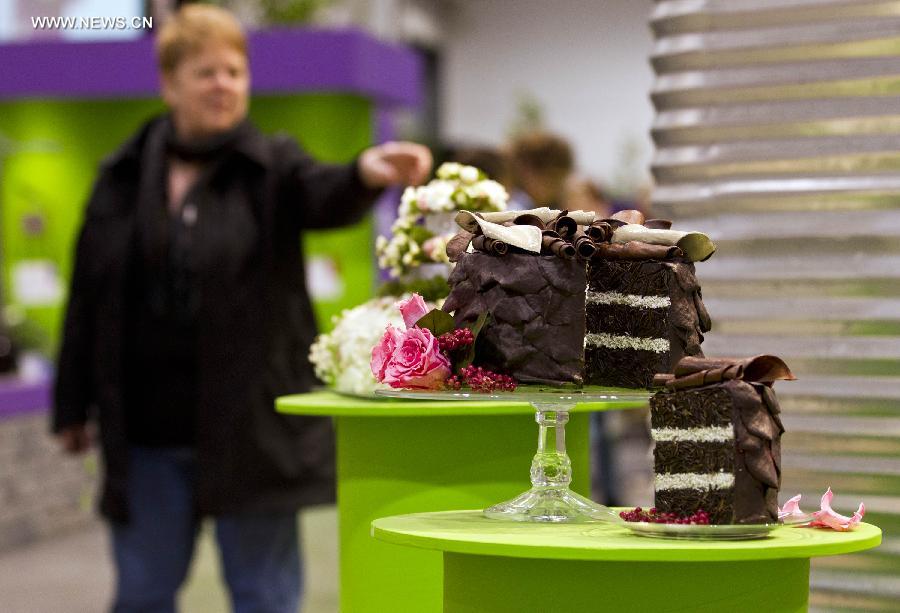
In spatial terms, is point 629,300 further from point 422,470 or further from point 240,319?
point 240,319

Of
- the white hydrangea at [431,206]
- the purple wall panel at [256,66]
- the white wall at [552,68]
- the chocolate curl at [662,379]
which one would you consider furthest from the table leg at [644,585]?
the white wall at [552,68]

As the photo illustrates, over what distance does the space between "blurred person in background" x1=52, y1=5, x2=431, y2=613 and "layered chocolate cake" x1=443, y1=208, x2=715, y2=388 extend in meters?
1.55

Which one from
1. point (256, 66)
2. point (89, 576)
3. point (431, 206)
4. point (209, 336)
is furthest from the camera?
point (256, 66)

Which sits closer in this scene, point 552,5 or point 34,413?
point 34,413

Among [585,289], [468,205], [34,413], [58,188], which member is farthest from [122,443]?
[58,188]

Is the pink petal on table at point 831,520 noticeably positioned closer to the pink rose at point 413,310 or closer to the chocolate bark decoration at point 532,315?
the chocolate bark decoration at point 532,315

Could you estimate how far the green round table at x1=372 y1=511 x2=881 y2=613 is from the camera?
6.25ft

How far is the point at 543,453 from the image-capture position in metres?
2.33

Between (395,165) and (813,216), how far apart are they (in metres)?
0.97

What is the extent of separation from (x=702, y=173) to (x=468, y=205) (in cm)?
82

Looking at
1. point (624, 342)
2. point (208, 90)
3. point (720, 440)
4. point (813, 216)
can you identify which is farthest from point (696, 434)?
point (208, 90)

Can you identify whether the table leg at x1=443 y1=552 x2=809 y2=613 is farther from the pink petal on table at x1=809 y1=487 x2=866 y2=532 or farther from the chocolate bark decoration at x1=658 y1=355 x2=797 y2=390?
the chocolate bark decoration at x1=658 y1=355 x2=797 y2=390

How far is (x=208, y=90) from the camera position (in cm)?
403

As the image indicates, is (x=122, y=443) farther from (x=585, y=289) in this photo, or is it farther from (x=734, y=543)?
(x=734, y=543)
